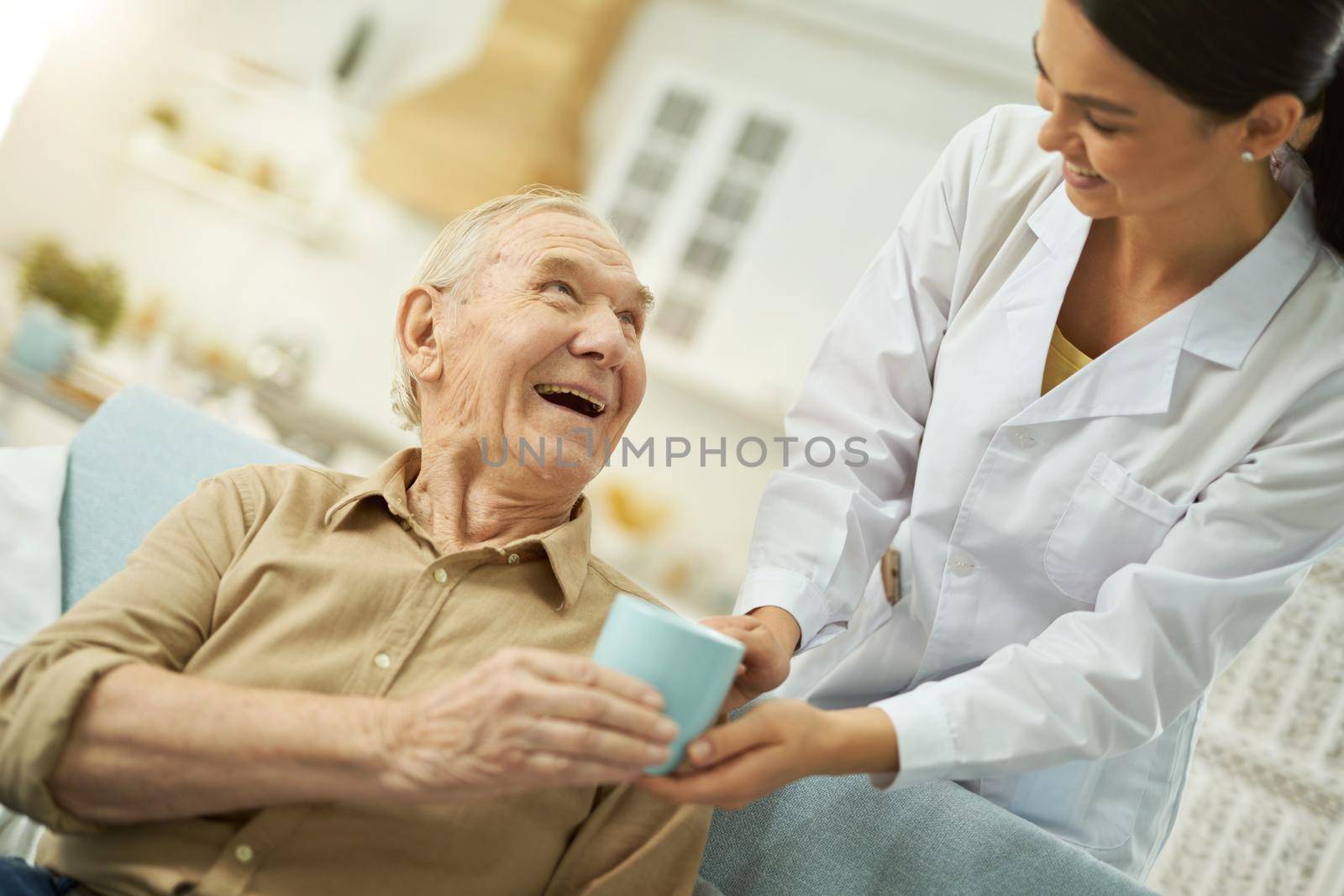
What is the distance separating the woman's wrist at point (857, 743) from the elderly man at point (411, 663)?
189 millimetres

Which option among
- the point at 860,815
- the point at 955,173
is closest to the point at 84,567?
the point at 860,815

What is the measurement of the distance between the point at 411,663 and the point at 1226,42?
945mm

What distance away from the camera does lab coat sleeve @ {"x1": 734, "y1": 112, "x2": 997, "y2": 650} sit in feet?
4.39

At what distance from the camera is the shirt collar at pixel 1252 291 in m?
1.23

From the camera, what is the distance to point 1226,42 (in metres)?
0.95

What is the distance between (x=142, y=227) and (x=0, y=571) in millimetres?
4947

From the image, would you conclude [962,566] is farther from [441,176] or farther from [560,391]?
[441,176]

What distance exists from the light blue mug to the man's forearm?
239mm

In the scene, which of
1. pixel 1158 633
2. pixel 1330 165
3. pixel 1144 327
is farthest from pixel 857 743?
pixel 1330 165

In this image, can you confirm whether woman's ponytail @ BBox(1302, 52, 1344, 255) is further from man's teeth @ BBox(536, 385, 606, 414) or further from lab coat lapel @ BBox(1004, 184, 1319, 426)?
man's teeth @ BBox(536, 385, 606, 414)

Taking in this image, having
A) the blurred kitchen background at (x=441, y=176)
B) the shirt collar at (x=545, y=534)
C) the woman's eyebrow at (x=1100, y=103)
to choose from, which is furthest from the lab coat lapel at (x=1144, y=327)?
the blurred kitchen background at (x=441, y=176)

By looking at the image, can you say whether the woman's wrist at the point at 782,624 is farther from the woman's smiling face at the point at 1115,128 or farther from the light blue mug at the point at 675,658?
the woman's smiling face at the point at 1115,128

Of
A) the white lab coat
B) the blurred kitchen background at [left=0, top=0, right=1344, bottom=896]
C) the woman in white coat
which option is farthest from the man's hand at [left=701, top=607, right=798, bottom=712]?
the blurred kitchen background at [left=0, top=0, right=1344, bottom=896]

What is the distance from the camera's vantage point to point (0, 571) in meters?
1.48
